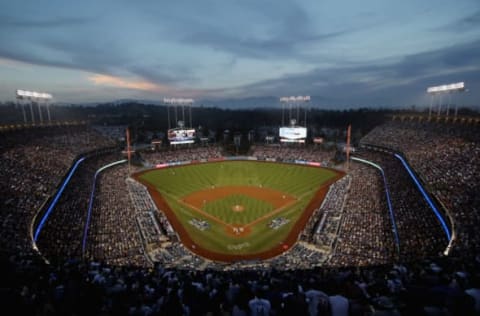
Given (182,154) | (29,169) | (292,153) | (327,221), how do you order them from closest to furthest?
(327,221) → (29,169) → (182,154) → (292,153)

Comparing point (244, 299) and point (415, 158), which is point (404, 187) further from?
point (244, 299)

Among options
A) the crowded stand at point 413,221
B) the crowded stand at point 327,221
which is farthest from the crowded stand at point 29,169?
the crowded stand at point 413,221

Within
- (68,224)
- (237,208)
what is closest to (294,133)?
(237,208)

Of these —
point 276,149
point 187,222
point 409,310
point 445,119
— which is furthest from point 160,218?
point 445,119

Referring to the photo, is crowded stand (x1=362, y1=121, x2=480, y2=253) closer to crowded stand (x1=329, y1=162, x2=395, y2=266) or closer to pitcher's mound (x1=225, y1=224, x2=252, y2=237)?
crowded stand (x1=329, y1=162, x2=395, y2=266)

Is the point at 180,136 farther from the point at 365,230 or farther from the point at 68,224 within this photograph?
the point at 365,230

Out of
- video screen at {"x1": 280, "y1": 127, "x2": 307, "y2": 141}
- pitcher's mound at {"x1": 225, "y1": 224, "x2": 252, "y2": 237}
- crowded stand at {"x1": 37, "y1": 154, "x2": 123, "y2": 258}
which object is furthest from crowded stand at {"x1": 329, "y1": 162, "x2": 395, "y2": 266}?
video screen at {"x1": 280, "y1": 127, "x2": 307, "y2": 141}
